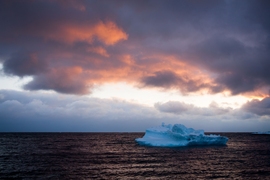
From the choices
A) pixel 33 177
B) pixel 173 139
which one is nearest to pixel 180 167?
pixel 33 177

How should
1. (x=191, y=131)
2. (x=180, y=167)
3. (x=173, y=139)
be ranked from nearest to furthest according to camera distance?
(x=180, y=167)
(x=173, y=139)
(x=191, y=131)

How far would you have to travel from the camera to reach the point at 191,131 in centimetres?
5588

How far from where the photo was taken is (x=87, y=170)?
22734 mm

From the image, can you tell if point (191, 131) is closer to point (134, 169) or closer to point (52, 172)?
point (134, 169)

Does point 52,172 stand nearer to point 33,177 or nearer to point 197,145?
point 33,177

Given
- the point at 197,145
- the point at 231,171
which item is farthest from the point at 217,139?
the point at 231,171

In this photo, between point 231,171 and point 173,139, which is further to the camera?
point 173,139

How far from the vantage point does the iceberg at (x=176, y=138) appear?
159 feet

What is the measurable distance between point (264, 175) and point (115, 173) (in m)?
14.5

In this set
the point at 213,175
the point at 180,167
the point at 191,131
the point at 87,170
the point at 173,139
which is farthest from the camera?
the point at 191,131

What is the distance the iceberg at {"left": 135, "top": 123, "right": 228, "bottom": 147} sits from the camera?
4834cm

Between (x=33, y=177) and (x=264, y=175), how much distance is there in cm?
2175

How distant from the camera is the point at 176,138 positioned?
165 feet

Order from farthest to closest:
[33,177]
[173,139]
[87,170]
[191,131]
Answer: [191,131] → [173,139] → [87,170] → [33,177]
